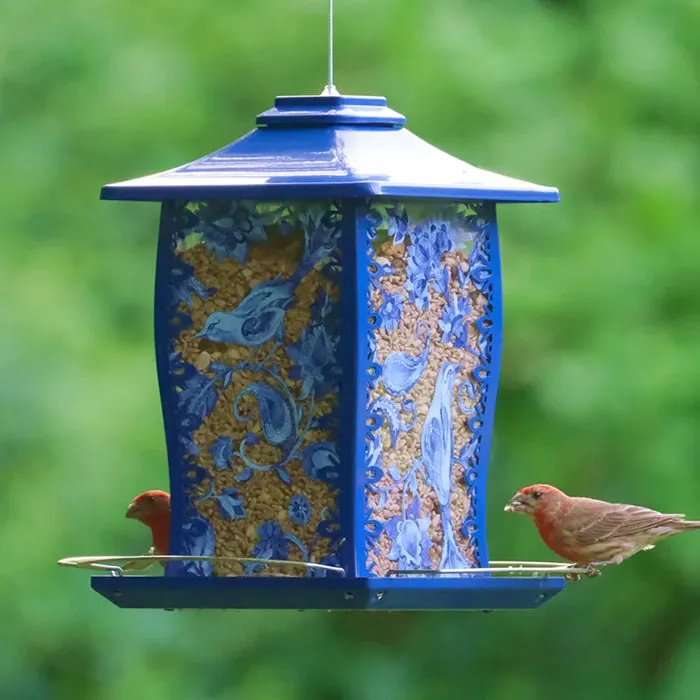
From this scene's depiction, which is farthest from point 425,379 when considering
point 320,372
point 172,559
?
point 172,559

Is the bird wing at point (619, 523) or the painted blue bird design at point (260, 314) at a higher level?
the painted blue bird design at point (260, 314)

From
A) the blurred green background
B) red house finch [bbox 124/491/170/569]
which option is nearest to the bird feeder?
red house finch [bbox 124/491/170/569]

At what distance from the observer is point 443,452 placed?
7695mm

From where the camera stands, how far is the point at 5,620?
45.7 feet

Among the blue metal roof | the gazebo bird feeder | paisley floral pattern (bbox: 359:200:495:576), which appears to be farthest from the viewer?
paisley floral pattern (bbox: 359:200:495:576)

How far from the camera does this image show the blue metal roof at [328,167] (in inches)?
284

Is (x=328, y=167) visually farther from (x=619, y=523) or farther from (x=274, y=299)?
(x=619, y=523)

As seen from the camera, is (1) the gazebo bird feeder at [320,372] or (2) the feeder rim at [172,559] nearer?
(2) the feeder rim at [172,559]

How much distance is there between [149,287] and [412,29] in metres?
2.21

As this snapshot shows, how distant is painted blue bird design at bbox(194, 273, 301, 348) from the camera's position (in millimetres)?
7453

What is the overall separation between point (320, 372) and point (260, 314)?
0.28m

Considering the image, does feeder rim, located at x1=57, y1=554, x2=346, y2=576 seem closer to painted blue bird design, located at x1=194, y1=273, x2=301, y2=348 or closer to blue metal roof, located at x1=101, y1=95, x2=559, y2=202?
painted blue bird design, located at x1=194, y1=273, x2=301, y2=348

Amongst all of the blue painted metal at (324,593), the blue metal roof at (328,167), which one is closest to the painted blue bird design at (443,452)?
the blue painted metal at (324,593)

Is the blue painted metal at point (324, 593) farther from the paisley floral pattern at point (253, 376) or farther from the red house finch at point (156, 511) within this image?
the red house finch at point (156, 511)
